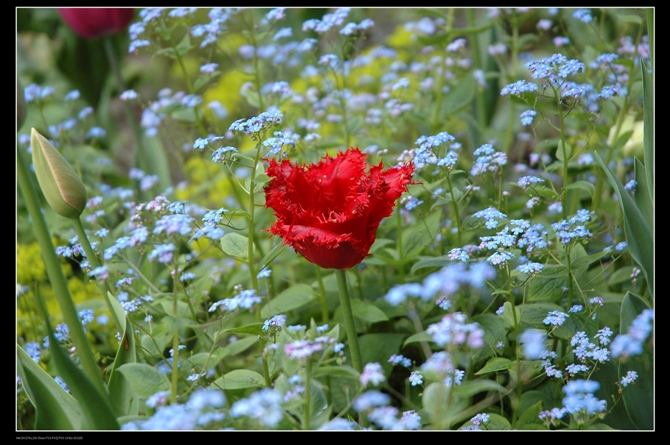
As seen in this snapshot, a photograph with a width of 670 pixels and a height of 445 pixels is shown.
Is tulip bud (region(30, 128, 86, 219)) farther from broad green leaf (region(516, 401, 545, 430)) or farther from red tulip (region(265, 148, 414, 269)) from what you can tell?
broad green leaf (region(516, 401, 545, 430))

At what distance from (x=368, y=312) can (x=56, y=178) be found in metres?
0.57

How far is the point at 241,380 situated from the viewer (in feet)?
3.41

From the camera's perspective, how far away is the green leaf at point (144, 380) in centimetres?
91

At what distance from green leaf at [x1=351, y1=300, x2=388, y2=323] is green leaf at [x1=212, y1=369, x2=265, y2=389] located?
25cm

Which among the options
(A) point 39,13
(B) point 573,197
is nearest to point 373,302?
(B) point 573,197

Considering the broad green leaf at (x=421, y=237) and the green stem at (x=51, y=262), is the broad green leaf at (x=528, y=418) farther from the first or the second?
the green stem at (x=51, y=262)

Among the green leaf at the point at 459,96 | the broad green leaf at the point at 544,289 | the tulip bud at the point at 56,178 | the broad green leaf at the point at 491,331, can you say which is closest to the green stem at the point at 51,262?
the tulip bud at the point at 56,178

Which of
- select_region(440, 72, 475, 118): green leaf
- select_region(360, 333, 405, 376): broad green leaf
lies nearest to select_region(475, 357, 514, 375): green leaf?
select_region(360, 333, 405, 376): broad green leaf

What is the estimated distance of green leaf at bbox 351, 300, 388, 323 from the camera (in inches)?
46.6

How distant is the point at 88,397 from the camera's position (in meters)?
0.89

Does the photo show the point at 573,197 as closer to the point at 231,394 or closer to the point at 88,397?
the point at 231,394

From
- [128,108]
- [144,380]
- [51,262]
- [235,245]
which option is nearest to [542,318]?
[235,245]

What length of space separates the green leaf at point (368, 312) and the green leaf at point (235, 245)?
0.84 ft
